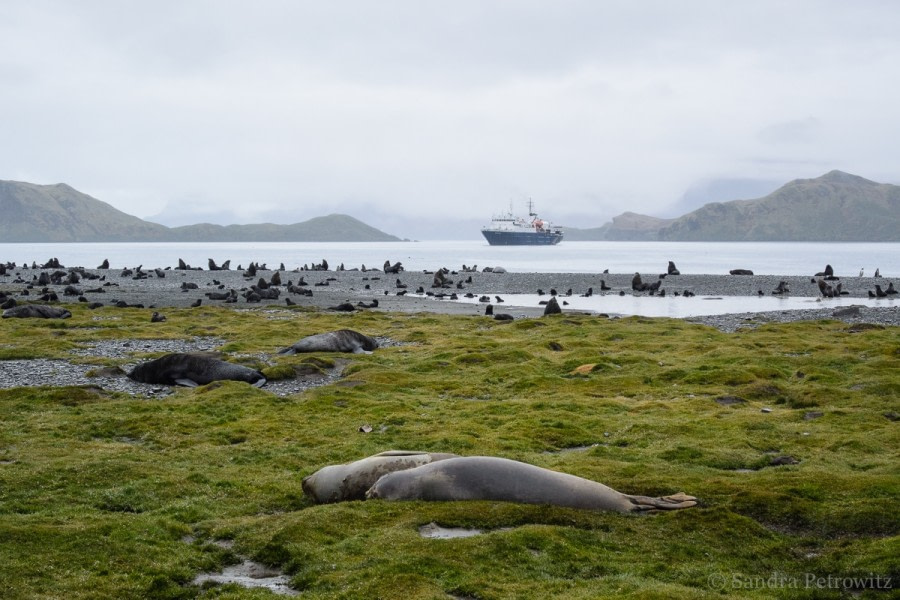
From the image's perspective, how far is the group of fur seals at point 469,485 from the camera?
1166 cm

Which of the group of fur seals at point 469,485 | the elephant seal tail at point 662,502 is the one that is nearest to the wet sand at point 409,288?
the elephant seal tail at point 662,502

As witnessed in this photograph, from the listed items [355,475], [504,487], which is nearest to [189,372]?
[355,475]

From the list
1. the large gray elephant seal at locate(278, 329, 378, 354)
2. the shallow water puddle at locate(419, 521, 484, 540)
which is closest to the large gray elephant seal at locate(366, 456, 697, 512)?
the shallow water puddle at locate(419, 521, 484, 540)

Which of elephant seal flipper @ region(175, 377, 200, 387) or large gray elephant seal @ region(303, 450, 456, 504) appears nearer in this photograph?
large gray elephant seal @ region(303, 450, 456, 504)

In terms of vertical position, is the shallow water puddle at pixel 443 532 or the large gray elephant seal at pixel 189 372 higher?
the large gray elephant seal at pixel 189 372

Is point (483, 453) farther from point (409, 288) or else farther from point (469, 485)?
point (409, 288)

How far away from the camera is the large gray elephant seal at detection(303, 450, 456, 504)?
41.3 ft

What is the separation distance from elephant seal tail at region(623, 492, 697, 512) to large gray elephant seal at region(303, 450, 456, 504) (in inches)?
117

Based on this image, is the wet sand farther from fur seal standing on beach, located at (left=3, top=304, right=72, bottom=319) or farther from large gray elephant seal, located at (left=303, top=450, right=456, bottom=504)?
large gray elephant seal, located at (left=303, top=450, right=456, bottom=504)

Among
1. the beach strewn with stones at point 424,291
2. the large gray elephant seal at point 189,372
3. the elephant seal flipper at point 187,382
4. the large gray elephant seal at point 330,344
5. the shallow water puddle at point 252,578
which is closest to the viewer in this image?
the shallow water puddle at point 252,578

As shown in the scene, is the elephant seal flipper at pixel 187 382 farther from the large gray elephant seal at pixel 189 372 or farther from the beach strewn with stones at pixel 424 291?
the beach strewn with stones at pixel 424 291

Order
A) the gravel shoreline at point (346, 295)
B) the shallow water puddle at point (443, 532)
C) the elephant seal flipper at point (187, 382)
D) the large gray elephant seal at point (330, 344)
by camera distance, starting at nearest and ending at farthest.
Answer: the shallow water puddle at point (443, 532), the elephant seal flipper at point (187, 382), the gravel shoreline at point (346, 295), the large gray elephant seal at point (330, 344)

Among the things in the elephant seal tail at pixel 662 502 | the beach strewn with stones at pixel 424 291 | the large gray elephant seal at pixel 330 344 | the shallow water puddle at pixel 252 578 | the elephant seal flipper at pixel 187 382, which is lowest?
the shallow water puddle at pixel 252 578

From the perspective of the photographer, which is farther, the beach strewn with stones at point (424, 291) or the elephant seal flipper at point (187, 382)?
the beach strewn with stones at point (424, 291)
